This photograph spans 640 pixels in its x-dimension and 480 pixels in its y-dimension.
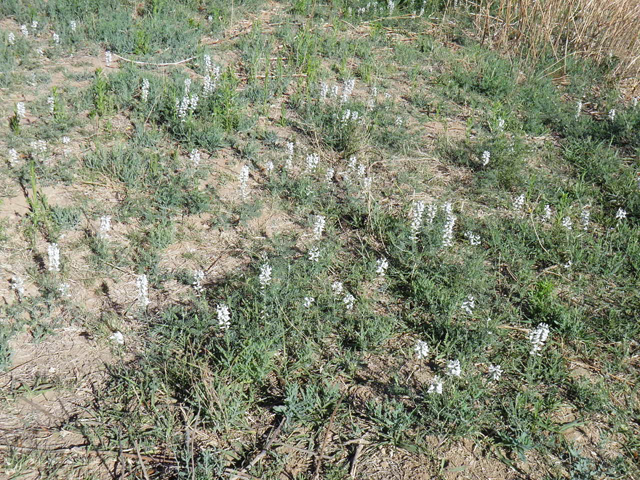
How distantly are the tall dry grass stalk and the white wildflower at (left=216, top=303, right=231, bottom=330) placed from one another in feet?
18.3

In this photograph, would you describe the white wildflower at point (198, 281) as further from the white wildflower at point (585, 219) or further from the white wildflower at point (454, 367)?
the white wildflower at point (585, 219)

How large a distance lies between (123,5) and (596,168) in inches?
230

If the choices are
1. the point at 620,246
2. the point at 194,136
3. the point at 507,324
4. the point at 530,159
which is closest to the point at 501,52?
the point at 530,159

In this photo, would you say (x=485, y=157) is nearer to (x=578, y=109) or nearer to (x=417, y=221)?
(x=417, y=221)

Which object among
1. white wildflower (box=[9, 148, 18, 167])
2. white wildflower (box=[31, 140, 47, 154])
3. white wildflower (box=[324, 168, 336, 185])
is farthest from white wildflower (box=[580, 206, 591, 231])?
white wildflower (box=[9, 148, 18, 167])

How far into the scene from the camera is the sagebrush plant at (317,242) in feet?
11.2

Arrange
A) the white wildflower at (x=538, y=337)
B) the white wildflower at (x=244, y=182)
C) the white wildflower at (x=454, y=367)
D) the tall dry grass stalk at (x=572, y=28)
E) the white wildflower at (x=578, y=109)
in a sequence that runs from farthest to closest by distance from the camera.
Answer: the tall dry grass stalk at (x=572, y=28)
the white wildflower at (x=578, y=109)
the white wildflower at (x=244, y=182)
the white wildflower at (x=538, y=337)
the white wildflower at (x=454, y=367)

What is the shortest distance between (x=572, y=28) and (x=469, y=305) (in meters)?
5.39

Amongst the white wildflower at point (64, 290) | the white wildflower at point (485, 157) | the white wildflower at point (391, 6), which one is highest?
the white wildflower at point (391, 6)

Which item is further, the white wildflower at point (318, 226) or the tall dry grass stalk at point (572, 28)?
the tall dry grass stalk at point (572, 28)

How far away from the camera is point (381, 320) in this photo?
4.05 m

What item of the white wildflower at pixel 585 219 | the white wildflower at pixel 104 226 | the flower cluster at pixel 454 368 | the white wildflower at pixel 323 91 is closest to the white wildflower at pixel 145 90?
the white wildflower at pixel 323 91

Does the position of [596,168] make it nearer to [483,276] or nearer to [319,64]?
[483,276]

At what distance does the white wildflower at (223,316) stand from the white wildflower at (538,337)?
1.86 meters
